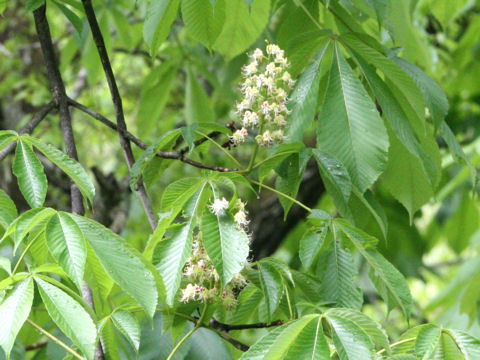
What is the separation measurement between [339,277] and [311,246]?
9 centimetres

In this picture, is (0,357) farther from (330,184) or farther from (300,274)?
(330,184)

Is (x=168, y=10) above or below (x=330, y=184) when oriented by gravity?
above

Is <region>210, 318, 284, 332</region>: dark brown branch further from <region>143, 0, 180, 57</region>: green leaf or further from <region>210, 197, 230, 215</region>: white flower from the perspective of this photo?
<region>143, 0, 180, 57</region>: green leaf

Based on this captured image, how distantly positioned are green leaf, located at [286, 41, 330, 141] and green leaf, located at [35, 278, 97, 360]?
51 centimetres

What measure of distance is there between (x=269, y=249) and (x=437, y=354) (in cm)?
233

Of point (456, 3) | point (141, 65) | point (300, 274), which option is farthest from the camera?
point (141, 65)

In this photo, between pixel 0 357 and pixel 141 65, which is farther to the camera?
pixel 141 65

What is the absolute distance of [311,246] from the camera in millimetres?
1172

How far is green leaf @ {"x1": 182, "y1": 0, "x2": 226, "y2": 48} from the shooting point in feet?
4.45

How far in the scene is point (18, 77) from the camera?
3.67 meters

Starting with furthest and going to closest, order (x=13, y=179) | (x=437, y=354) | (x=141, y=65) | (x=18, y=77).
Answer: (x=141, y=65) → (x=18, y=77) → (x=13, y=179) → (x=437, y=354)

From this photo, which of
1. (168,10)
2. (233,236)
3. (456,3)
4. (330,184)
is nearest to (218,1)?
(168,10)

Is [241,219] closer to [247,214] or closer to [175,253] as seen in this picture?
[175,253]

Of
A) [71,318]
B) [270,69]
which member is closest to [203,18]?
[270,69]
